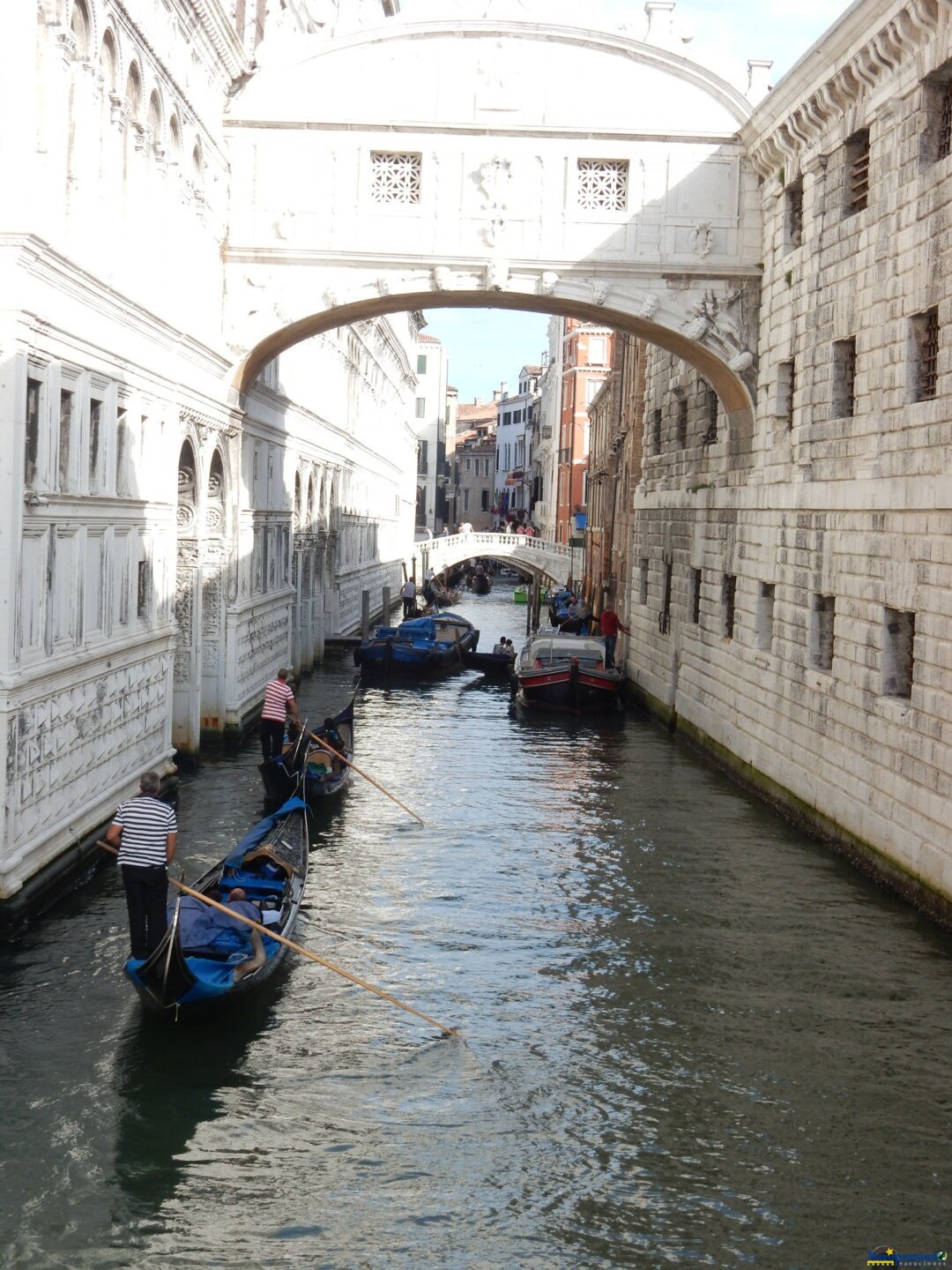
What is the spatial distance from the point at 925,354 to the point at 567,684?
1137 cm

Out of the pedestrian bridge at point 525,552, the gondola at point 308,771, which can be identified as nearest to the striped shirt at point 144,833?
the gondola at point 308,771

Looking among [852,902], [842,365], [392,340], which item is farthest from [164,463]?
[392,340]

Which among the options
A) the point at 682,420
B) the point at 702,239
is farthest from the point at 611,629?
the point at 702,239

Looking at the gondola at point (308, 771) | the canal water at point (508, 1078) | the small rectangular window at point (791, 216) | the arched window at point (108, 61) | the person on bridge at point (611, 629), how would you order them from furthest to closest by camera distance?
the person on bridge at point (611, 629), the small rectangular window at point (791, 216), the gondola at point (308, 771), the arched window at point (108, 61), the canal water at point (508, 1078)

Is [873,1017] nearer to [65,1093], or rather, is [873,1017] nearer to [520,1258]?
[520,1258]

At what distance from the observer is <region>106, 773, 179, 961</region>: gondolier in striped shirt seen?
326 inches

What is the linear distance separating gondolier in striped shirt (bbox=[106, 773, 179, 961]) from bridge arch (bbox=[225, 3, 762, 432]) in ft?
32.5

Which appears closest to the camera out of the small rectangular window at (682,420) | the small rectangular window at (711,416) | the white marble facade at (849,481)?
the white marble facade at (849,481)

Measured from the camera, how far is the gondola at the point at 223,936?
8039 millimetres

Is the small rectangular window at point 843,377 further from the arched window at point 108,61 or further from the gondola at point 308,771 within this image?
the arched window at point 108,61

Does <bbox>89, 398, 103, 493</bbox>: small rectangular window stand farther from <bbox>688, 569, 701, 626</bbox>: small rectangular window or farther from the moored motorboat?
the moored motorboat

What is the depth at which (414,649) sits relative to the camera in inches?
1029

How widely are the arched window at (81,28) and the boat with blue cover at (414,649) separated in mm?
15571

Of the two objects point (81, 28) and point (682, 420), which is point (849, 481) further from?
point (682, 420)
